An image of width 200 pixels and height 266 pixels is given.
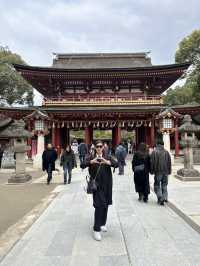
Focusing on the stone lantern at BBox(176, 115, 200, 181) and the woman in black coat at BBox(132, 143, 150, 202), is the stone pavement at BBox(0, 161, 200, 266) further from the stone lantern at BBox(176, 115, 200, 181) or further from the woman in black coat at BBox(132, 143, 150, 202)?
the stone lantern at BBox(176, 115, 200, 181)

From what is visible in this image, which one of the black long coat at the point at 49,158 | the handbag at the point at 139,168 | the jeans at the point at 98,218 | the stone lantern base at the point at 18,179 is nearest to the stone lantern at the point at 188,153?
the handbag at the point at 139,168

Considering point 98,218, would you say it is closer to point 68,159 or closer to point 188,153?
point 68,159

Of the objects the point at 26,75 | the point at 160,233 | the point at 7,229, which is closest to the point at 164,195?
the point at 160,233

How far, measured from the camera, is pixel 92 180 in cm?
651

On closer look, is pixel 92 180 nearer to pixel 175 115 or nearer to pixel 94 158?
pixel 94 158

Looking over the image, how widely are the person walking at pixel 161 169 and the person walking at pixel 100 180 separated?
3.44m

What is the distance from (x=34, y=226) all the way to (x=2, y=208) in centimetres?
246

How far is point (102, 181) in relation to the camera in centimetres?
652

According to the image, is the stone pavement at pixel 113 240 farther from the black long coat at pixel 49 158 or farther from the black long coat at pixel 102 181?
the black long coat at pixel 49 158

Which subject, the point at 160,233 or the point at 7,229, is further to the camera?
the point at 7,229

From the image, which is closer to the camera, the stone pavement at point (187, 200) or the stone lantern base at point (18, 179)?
the stone pavement at point (187, 200)

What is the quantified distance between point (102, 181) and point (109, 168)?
31 centimetres

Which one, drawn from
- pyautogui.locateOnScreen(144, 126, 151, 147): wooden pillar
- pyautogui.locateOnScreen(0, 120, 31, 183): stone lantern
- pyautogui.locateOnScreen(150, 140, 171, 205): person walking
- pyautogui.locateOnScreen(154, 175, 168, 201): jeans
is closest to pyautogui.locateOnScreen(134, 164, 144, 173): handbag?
pyautogui.locateOnScreen(150, 140, 171, 205): person walking

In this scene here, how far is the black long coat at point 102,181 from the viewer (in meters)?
6.45
